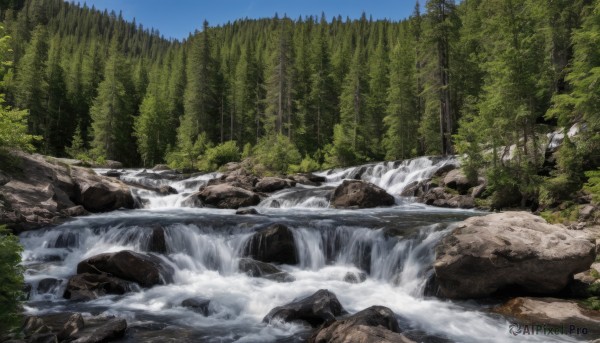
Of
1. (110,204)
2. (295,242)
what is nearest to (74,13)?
(110,204)

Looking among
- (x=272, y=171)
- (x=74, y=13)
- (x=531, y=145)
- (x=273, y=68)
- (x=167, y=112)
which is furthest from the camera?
(x=74, y=13)

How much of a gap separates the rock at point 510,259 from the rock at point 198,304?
256 inches

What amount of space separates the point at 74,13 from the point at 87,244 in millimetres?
210176

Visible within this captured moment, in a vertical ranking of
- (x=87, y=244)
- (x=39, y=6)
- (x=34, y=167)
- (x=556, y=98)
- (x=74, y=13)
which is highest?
(x=74, y=13)

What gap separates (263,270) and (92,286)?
17.0ft

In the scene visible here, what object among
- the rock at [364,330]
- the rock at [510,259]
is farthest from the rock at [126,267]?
the rock at [510,259]

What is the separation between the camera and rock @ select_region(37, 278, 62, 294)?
11.3 meters

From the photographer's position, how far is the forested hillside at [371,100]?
1870 cm

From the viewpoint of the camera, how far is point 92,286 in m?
11.4

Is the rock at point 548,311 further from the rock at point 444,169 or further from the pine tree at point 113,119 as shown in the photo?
the pine tree at point 113,119

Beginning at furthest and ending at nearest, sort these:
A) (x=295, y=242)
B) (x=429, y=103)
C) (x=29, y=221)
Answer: (x=429, y=103), (x=29, y=221), (x=295, y=242)

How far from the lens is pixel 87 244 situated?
14914mm

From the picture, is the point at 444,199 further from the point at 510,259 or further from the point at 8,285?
the point at 8,285

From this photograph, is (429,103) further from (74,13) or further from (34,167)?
(74,13)
